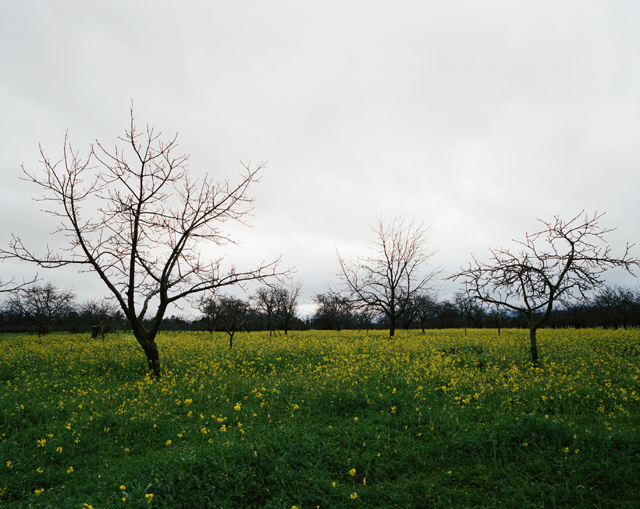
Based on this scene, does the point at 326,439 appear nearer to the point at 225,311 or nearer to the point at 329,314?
the point at 225,311

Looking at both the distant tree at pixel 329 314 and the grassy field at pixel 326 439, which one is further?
the distant tree at pixel 329 314

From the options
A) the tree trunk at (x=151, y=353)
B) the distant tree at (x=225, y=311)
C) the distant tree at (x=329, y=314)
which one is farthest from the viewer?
the distant tree at (x=329, y=314)

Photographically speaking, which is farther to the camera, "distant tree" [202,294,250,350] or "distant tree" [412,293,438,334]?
"distant tree" [412,293,438,334]

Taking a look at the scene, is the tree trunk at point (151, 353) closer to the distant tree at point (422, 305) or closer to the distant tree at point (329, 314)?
the distant tree at point (422, 305)

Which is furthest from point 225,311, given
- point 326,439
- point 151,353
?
point 326,439

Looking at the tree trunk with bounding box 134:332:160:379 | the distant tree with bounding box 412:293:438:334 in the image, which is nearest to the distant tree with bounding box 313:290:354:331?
the distant tree with bounding box 412:293:438:334

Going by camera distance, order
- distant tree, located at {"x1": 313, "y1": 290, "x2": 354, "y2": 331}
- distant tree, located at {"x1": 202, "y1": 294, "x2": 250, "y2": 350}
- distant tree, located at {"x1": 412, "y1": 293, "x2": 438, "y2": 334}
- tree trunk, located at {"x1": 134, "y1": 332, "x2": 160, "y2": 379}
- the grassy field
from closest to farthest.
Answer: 1. the grassy field
2. tree trunk, located at {"x1": 134, "y1": 332, "x2": 160, "y2": 379}
3. distant tree, located at {"x1": 202, "y1": 294, "x2": 250, "y2": 350}
4. distant tree, located at {"x1": 412, "y1": 293, "x2": 438, "y2": 334}
5. distant tree, located at {"x1": 313, "y1": 290, "x2": 354, "y2": 331}

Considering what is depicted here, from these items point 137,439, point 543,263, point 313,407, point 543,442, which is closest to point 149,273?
point 137,439

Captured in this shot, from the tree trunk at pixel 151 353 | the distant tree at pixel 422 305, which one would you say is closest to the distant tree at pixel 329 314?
the distant tree at pixel 422 305

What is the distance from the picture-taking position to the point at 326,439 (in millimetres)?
6461

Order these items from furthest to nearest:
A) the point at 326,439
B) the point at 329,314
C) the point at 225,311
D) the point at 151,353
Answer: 1. the point at 329,314
2. the point at 225,311
3. the point at 151,353
4. the point at 326,439

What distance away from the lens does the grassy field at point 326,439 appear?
4.93 metres

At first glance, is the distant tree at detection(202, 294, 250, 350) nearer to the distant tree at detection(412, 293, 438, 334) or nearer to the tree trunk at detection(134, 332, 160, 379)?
the tree trunk at detection(134, 332, 160, 379)

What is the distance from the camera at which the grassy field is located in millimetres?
4926
